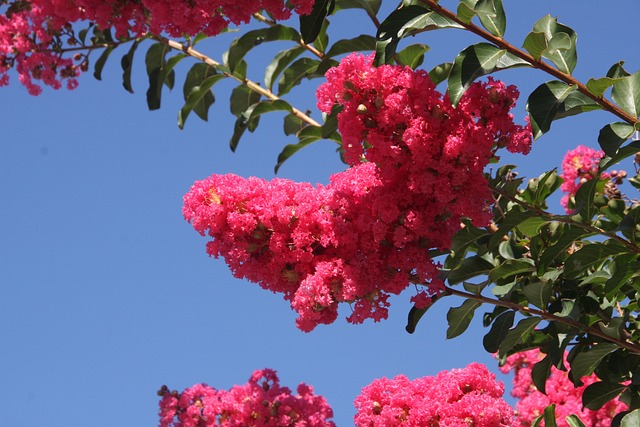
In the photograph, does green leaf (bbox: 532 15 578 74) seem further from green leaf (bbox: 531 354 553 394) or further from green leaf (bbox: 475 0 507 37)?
green leaf (bbox: 531 354 553 394)

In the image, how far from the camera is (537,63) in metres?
2.17

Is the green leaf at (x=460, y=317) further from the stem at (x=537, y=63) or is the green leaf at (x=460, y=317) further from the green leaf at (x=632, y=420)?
the stem at (x=537, y=63)

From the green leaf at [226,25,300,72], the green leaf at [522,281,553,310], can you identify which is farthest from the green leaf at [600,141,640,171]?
the green leaf at [226,25,300,72]

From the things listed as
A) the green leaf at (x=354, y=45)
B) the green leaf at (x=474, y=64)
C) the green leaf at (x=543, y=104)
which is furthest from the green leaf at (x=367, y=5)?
the green leaf at (x=543, y=104)

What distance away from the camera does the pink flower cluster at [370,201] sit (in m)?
2.12

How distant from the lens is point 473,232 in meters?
2.55

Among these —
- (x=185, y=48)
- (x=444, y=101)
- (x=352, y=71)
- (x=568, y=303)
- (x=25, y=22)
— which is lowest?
(x=568, y=303)

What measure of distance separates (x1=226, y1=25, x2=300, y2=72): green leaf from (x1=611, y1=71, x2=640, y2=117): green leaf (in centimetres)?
143

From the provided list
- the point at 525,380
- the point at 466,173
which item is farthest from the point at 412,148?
the point at 525,380

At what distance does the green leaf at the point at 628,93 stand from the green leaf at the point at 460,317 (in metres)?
0.76

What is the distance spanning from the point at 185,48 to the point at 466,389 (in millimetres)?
2172

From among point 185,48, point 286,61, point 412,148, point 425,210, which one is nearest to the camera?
point 412,148

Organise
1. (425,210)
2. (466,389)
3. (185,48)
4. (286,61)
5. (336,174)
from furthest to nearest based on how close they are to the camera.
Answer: (185,48)
(286,61)
(466,389)
(336,174)
(425,210)

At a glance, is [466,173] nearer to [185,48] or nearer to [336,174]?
[336,174]
